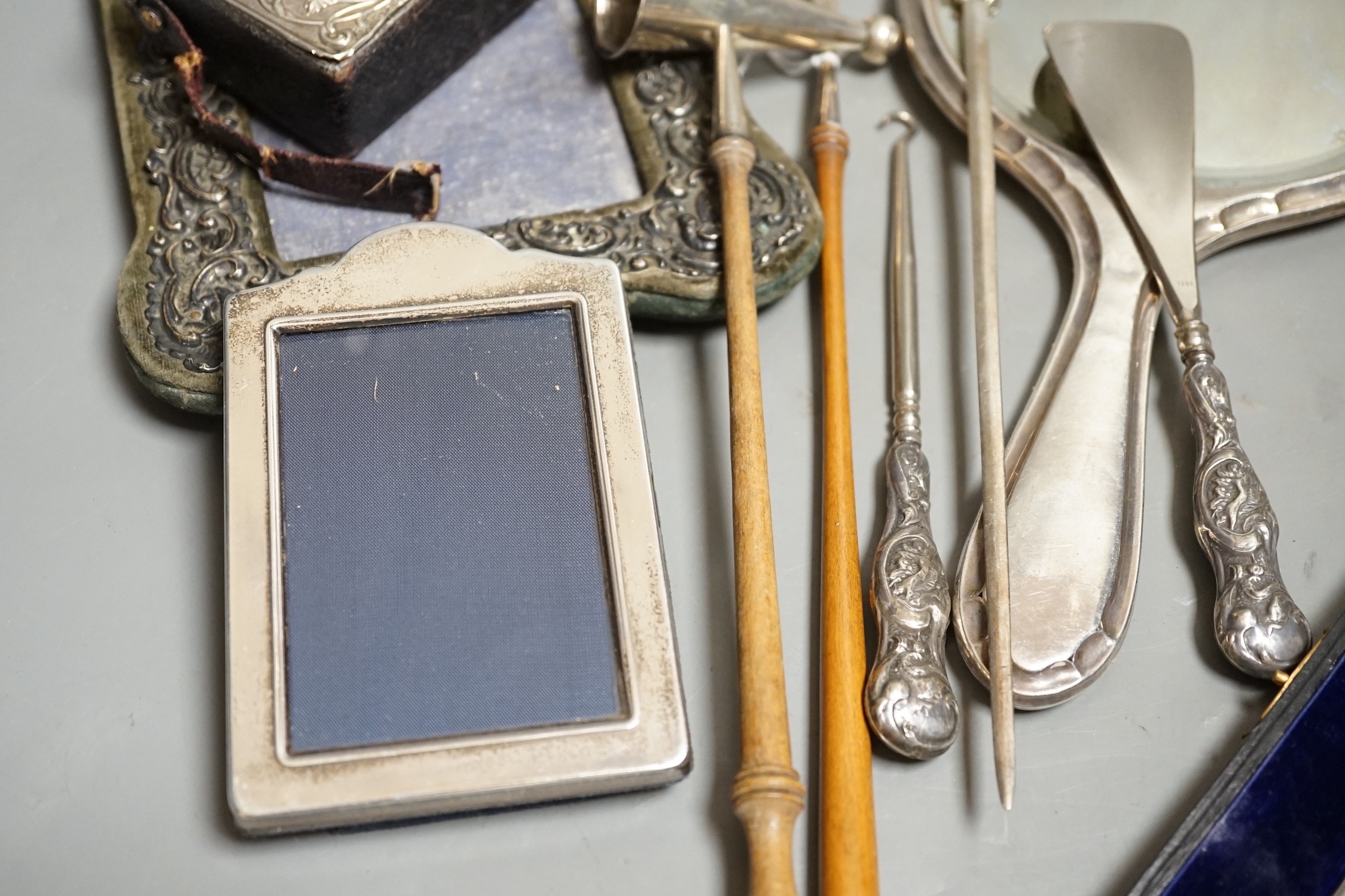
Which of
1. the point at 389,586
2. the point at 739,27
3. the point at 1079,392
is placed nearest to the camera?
the point at 389,586

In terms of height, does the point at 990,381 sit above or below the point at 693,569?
above

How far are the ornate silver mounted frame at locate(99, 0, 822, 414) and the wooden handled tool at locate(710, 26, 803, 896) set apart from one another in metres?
0.02

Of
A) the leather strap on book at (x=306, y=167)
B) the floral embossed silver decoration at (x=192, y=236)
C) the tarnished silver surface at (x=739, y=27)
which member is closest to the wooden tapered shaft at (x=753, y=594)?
the tarnished silver surface at (x=739, y=27)

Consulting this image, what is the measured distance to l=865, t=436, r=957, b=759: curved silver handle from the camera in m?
0.68

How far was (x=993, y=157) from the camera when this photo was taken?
897 millimetres

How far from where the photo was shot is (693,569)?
2.52 feet

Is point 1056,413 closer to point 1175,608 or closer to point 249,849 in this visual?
point 1175,608

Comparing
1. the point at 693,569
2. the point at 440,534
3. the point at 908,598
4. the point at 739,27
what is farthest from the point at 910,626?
the point at 739,27

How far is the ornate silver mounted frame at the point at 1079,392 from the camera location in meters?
0.72

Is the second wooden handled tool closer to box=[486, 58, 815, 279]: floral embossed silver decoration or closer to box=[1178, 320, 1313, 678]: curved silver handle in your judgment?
box=[486, 58, 815, 279]: floral embossed silver decoration

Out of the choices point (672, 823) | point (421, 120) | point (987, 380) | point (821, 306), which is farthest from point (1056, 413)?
point (421, 120)

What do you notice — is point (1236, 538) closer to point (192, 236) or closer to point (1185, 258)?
point (1185, 258)

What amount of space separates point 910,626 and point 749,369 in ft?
0.63

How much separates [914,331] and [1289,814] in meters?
0.38
